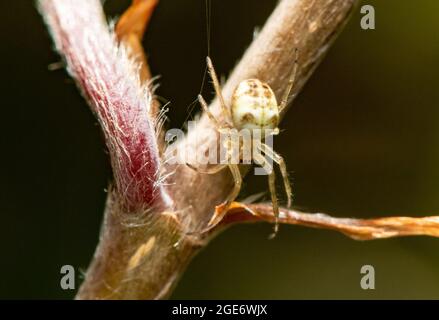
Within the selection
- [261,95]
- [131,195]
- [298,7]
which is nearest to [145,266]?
[131,195]

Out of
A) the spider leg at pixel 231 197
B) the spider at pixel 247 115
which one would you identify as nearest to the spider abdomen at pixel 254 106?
the spider at pixel 247 115

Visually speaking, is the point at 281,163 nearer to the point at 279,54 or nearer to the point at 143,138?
the point at 279,54

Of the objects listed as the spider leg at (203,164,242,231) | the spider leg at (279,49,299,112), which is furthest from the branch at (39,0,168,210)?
the spider leg at (279,49,299,112)

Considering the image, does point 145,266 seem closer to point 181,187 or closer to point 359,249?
point 181,187

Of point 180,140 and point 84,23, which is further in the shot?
point 180,140

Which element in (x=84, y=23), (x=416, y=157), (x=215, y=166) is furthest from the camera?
(x=416, y=157)

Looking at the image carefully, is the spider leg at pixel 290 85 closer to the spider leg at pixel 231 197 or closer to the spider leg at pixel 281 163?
the spider leg at pixel 231 197

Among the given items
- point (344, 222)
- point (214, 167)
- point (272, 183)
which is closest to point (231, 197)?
point (214, 167)

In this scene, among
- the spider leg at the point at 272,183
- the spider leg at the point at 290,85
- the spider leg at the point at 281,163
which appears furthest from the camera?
the spider leg at the point at 281,163
